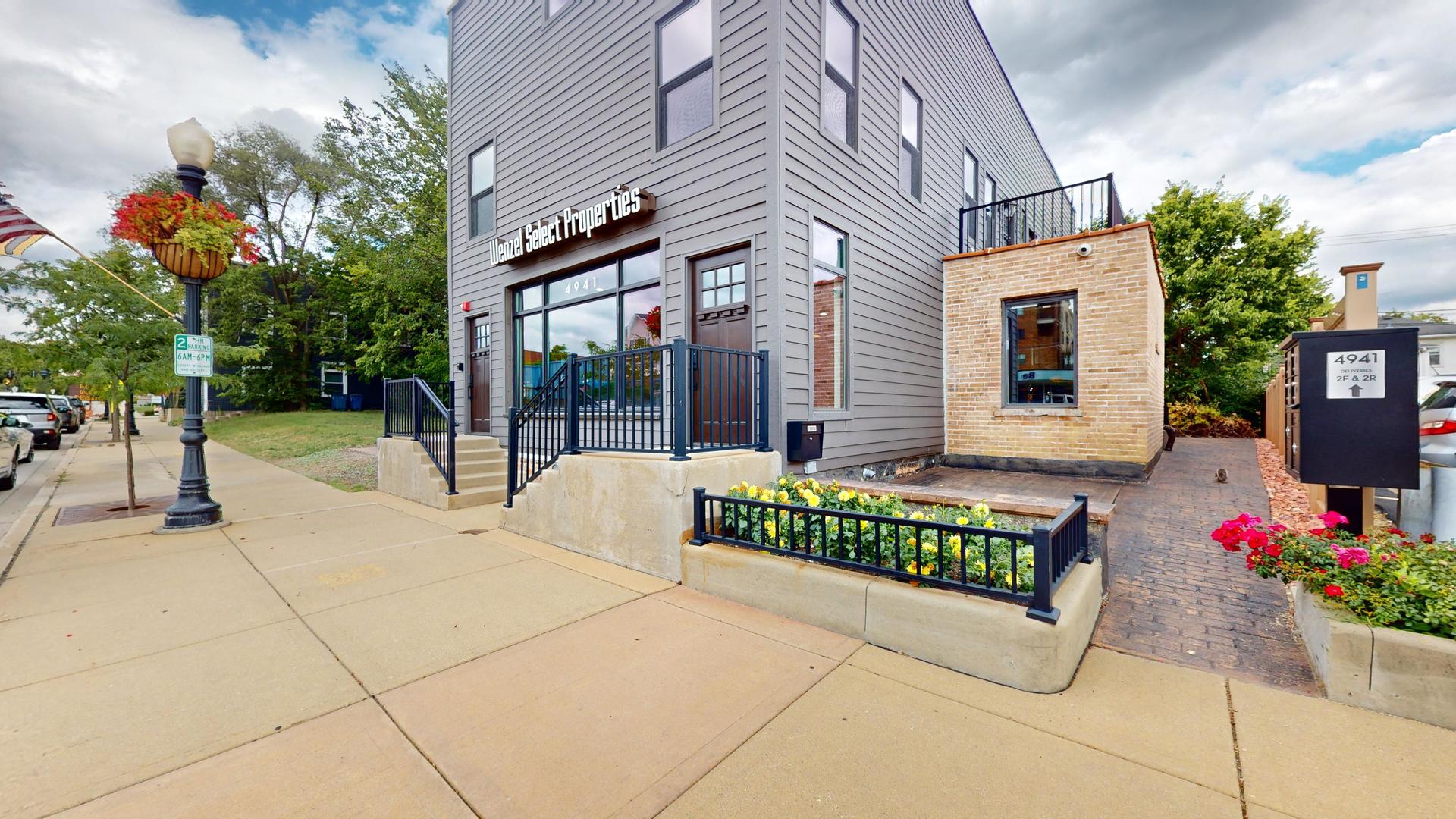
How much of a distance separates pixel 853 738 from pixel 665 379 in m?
4.30

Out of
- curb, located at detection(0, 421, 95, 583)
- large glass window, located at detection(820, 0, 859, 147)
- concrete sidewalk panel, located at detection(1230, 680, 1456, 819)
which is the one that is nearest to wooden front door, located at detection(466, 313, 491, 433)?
curb, located at detection(0, 421, 95, 583)

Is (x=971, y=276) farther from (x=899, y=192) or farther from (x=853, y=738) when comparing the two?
(x=853, y=738)

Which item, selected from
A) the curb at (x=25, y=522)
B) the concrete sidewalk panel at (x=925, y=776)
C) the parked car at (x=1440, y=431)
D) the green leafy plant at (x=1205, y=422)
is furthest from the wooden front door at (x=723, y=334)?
the green leafy plant at (x=1205, y=422)

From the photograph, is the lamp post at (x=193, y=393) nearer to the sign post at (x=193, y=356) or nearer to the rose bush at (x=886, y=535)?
the sign post at (x=193, y=356)

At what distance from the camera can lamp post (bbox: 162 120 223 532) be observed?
18.7 ft

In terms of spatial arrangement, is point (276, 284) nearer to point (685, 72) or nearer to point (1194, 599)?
point (685, 72)

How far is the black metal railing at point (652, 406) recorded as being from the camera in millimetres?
4496

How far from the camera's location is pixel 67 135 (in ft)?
36.3

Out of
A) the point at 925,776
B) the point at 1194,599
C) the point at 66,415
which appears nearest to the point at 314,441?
the point at 66,415

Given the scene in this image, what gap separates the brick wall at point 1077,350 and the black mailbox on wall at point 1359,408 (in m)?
3.61

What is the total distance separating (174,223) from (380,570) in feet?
14.5

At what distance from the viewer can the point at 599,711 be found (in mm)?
2395

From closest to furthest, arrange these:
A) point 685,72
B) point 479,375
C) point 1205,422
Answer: point 685,72 → point 479,375 → point 1205,422

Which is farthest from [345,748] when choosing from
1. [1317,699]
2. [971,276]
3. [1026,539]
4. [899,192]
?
[971,276]
